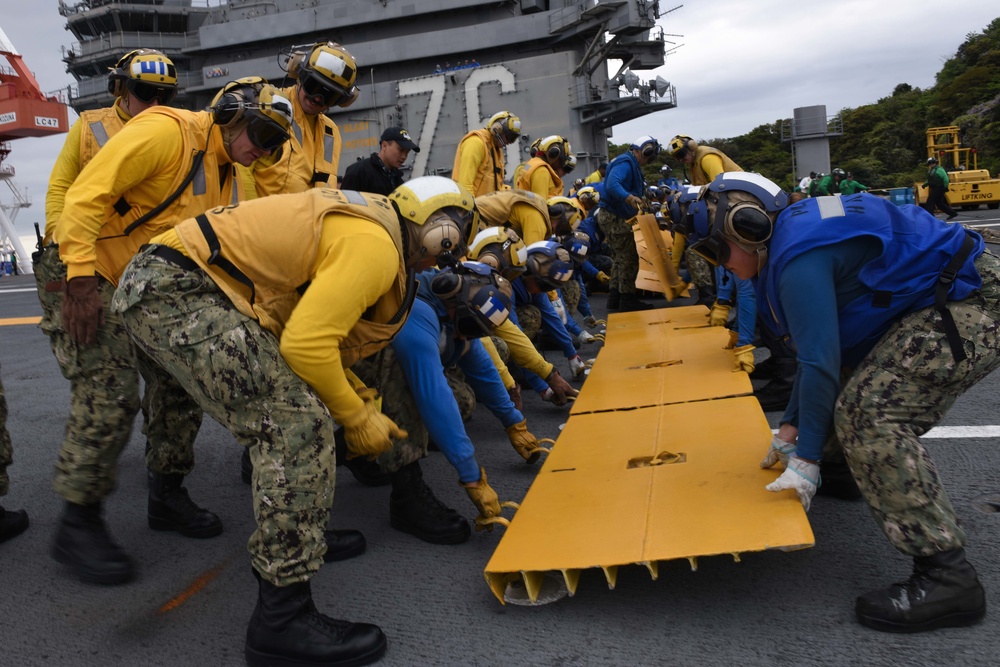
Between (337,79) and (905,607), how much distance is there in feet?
11.0

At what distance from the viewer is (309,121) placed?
4.11 meters

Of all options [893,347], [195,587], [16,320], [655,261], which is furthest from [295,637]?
[16,320]

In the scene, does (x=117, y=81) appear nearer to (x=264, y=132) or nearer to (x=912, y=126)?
(x=264, y=132)

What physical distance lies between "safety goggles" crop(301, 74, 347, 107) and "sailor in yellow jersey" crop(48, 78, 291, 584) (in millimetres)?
875

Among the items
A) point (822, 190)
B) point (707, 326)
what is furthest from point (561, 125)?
point (707, 326)

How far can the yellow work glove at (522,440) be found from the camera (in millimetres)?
3809

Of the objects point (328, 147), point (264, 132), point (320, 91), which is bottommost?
point (264, 132)

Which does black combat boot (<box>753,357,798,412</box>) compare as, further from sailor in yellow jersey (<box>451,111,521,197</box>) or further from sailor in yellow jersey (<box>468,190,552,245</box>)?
sailor in yellow jersey (<box>451,111,521,197</box>)

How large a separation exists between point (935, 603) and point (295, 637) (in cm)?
185

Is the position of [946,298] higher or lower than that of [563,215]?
lower

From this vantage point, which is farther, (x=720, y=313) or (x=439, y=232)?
(x=720, y=313)

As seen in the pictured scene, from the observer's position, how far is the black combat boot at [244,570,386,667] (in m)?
2.21

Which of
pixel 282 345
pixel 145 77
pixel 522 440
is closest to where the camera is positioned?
pixel 282 345

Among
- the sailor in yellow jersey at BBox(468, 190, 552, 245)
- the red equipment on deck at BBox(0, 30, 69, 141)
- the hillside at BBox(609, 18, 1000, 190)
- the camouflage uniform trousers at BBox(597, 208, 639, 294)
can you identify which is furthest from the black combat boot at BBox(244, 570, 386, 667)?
the red equipment on deck at BBox(0, 30, 69, 141)
